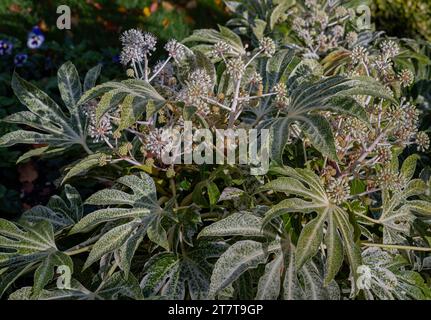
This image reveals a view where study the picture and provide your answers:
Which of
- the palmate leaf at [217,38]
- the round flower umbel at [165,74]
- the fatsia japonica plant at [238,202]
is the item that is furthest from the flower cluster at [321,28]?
the round flower umbel at [165,74]

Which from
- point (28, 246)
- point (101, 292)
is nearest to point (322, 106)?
point (101, 292)

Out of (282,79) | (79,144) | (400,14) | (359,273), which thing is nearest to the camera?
(359,273)

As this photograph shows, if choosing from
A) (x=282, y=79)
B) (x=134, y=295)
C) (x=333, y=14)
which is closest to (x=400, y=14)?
(x=333, y=14)

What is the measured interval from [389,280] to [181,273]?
0.50 meters

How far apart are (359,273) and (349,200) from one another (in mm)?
263

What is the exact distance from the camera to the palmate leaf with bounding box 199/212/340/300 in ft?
4.10

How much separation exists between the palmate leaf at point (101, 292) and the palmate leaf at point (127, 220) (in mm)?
41

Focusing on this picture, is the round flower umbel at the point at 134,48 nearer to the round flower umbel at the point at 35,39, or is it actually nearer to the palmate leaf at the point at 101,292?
the palmate leaf at the point at 101,292

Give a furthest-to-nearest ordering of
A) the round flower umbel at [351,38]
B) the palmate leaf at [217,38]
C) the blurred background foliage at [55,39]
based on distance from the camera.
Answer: the blurred background foliage at [55,39] → the round flower umbel at [351,38] → the palmate leaf at [217,38]

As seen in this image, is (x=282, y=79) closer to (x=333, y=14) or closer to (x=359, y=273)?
(x=359, y=273)

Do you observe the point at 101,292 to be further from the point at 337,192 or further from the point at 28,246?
the point at 337,192

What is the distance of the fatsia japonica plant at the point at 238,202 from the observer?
1.27 meters

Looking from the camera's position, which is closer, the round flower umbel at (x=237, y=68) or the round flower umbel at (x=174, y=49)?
the round flower umbel at (x=237, y=68)
